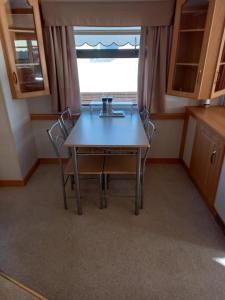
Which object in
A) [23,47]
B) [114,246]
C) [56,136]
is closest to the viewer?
[114,246]

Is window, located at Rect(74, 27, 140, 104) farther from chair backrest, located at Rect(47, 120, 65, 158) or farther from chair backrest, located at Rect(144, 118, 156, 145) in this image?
chair backrest, located at Rect(144, 118, 156, 145)

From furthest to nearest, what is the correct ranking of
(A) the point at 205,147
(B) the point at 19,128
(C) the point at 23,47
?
(B) the point at 19,128, (C) the point at 23,47, (A) the point at 205,147

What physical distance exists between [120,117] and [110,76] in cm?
→ 71

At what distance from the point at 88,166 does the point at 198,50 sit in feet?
5.81

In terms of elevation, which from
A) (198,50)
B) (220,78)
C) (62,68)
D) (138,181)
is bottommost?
(138,181)

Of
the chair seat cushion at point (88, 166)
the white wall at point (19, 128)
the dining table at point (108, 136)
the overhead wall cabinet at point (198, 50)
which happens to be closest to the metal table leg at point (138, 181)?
the dining table at point (108, 136)

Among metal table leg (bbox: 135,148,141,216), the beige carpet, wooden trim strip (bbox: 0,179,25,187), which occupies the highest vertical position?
metal table leg (bbox: 135,148,141,216)

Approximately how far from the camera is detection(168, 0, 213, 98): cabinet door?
2117 mm

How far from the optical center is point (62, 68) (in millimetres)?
2506

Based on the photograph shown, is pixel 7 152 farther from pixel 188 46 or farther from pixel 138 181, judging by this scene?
pixel 188 46

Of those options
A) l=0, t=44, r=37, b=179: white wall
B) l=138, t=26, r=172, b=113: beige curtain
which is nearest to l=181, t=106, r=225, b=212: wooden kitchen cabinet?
l=138, t=26, r=172, b=113: beige curtain

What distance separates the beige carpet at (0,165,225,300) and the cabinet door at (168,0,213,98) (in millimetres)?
1258

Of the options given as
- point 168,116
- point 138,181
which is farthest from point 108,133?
point 168,116

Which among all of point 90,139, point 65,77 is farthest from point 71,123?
point 90,139
